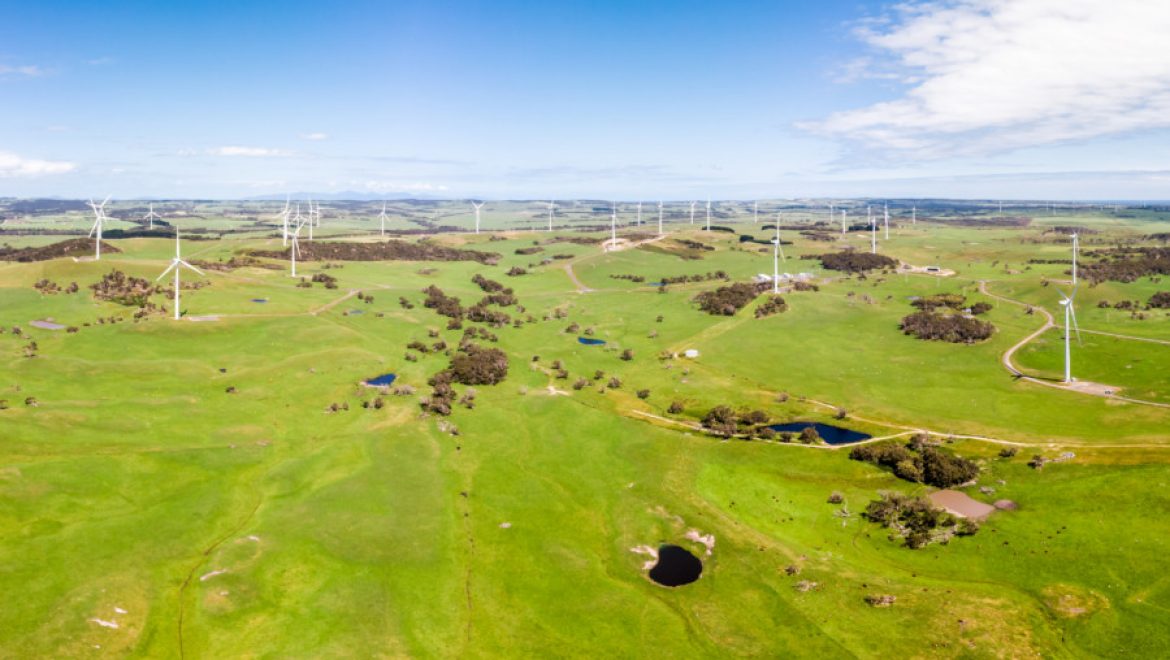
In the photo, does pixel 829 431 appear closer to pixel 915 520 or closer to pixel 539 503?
pixel 915 520

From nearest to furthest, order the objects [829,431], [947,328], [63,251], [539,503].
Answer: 1. [539,503]
2. [829,431]
3. [947,328]
4. [63,251]

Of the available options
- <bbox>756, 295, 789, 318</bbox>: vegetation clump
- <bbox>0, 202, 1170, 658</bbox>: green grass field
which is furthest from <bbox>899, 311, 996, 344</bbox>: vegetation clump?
<bbox>756, 295, 789, 318</bbox>: vegetation clump

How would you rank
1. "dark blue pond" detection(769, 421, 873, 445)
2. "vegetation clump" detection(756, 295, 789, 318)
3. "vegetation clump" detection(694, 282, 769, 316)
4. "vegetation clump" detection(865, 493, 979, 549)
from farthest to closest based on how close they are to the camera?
"vegetation clump" detection(694, 282, 769, 316) → "vegetation clump" detection(756, 295, 789, 318) → "dark blue pond" detection(769, 421, 873, 445) → "vegetation clump" detection(865, 493, 979, 549)

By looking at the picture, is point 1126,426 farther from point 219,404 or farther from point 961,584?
point 219,404

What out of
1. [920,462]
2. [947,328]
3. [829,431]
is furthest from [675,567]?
[947,328]

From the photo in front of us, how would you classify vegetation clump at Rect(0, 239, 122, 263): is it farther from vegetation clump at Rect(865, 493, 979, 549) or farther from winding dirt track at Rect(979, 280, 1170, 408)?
winding dirt track at Rect(979, 280, 1170, 408)

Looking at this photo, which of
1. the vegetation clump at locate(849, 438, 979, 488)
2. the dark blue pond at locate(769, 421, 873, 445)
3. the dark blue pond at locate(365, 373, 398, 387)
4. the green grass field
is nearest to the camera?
the green grass field

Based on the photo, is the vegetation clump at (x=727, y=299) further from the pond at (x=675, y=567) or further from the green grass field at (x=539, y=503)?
the pond at (x=675, y=567)
